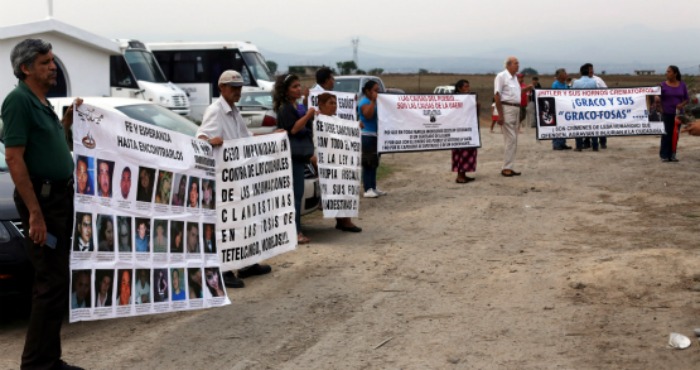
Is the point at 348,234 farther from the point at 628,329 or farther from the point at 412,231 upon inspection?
the point at 628,329

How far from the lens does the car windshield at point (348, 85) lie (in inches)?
1068

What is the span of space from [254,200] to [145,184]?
179 cm

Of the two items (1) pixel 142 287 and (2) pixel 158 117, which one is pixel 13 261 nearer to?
(1) pixel 142 287

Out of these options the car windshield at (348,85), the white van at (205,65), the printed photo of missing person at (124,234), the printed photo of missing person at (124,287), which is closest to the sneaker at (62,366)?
the printed photo of missing person at (124,287)

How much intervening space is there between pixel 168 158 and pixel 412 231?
4572mm

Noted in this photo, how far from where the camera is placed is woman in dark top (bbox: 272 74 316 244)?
995cm

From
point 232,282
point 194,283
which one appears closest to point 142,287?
point 194,283

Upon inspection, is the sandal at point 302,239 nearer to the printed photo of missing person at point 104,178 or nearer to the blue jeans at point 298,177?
the blue jeans at point 298,177

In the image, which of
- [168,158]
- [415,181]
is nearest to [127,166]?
[168,158]

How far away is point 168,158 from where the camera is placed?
718cm

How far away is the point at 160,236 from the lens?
6.92 m

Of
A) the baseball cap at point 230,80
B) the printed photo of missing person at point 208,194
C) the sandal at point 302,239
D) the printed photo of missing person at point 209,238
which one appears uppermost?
the baseball cap at point 230,80

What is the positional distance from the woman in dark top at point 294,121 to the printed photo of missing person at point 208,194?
2276 millimetres

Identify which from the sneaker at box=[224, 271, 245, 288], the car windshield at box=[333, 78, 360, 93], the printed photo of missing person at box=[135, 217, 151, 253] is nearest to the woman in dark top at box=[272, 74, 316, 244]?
the sneaker at box=[224, 271, 245, 288]
